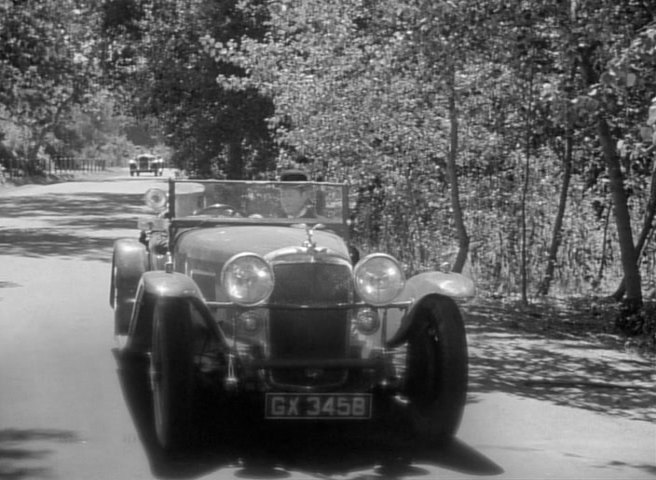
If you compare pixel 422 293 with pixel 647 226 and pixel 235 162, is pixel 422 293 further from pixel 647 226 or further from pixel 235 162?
pixel 235 162

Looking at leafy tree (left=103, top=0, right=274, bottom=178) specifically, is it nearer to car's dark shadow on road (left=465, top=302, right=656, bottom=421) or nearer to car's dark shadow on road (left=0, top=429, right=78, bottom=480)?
car's dark shadow on road (left=465, top=302, right=656, bottom=421)

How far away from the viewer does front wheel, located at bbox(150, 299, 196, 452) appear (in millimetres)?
6816

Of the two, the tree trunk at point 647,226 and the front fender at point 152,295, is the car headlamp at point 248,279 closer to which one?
the front fender at point 152,295

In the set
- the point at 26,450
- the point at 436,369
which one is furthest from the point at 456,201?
the point at 26,450

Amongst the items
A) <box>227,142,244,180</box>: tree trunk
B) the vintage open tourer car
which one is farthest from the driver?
<box>227,142,244,180</box>: tree trunk

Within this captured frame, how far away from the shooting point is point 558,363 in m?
10.8

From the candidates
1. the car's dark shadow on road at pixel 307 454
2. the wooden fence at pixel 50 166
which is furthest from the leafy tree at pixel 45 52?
the car's dark shadow on road at pixel 307 454

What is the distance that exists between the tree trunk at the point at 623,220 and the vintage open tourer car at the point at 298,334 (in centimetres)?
549

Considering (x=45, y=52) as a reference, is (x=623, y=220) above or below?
below

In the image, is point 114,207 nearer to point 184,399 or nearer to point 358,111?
point 358,111

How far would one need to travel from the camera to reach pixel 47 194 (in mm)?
47281

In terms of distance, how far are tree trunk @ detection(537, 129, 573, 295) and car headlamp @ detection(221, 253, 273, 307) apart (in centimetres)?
866

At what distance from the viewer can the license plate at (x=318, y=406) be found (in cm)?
701

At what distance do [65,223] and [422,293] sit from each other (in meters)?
22.4
